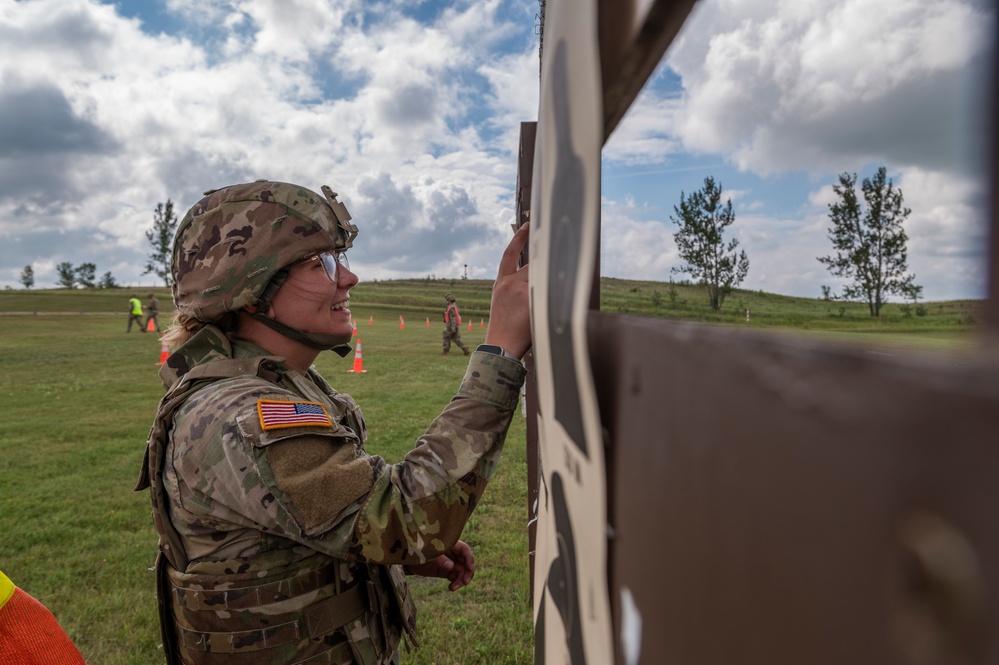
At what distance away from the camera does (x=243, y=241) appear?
175 cm

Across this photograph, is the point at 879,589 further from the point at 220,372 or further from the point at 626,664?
the point at 220,372

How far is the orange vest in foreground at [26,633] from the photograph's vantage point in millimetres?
1469

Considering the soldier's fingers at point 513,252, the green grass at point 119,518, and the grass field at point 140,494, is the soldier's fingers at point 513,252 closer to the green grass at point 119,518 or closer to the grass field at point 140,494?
the grass field at point 140,494

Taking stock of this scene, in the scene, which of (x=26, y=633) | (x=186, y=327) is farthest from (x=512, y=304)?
(x=26, y=633)

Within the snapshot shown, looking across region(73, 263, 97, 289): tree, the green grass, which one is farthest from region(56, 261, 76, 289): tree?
the green grass

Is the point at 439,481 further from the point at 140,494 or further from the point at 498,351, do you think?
the point at 140,494

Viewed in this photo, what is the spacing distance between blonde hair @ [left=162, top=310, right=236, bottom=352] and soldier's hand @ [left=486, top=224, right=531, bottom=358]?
82cm

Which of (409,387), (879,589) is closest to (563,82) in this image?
(879,589)

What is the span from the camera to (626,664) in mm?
533

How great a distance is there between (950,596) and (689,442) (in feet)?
0.61

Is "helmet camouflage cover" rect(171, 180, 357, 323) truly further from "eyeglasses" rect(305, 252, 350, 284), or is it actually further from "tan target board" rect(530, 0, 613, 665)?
"tan target board" rect(530, 0, 613, 665)

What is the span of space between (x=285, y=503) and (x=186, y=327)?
31.0 inches

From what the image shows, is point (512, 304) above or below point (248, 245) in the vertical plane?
below

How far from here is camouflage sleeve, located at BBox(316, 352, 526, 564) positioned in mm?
1345
